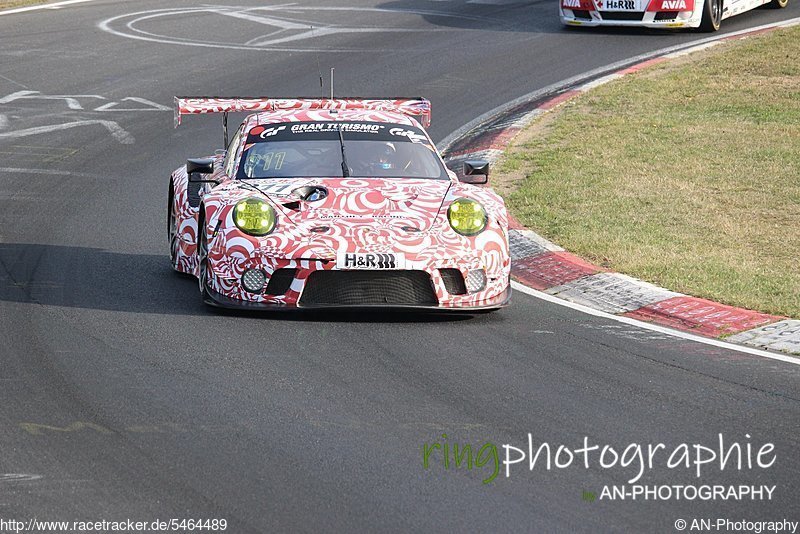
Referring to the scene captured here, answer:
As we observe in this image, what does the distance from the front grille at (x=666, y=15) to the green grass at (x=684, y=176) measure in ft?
5.75

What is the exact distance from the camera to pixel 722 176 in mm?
14266

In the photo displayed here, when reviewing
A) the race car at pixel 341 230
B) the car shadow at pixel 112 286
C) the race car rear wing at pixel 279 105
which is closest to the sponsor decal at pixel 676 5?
the race car rear wing at pixel 279 105

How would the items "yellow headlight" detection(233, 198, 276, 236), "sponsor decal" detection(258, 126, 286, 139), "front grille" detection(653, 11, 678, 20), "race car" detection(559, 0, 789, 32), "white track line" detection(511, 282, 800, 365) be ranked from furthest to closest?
"front grille" detection(653, 11, 678, 20) → "race car" detection(559, 0, 789, 32) → "sponsor decal" detection(258, 126, 286, 139) → "yellow headlight" detection(233, 198, 276, 236) → "white track line" detection(511, 282, 800, 365)

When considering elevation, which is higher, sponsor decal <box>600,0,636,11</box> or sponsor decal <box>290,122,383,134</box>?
sponsor decal <box>290,122,383,134</box>

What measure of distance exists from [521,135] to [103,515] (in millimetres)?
11297

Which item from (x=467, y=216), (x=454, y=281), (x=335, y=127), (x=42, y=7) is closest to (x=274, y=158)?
(x=335, y=127)

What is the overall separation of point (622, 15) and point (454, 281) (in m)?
14.6

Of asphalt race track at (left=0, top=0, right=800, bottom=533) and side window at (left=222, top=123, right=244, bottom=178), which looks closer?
asphalt race track at (left=0, top=0, right=800, bottom=533)

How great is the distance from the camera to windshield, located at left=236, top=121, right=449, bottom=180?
9.87 metres

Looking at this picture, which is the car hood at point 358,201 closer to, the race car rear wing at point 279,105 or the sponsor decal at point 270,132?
the sponsor decal at point 270,132

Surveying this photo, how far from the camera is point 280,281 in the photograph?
8781 mm

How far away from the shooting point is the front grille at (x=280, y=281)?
8.75 meters

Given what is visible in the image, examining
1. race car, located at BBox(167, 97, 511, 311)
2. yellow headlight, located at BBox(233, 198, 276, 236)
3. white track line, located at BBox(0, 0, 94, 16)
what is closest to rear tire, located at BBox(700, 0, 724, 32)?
white track line, located at BBox(0, 0, 94, 16)

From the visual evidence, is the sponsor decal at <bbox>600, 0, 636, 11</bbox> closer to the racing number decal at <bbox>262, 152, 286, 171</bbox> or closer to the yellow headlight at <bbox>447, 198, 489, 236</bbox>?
the racing number decal at <bbox>262, 152, 286, 171</bbox>
